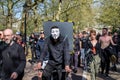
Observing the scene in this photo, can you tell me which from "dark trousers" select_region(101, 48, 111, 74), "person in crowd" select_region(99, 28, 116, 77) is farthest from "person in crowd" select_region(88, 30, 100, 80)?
"dark trousers" select_region(101, 48, 111, 74)

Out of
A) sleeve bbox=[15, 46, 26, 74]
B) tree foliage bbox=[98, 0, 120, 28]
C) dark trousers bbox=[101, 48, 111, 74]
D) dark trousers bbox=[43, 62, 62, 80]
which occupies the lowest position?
dark trousers bbox=[101, 48, 111, 74]

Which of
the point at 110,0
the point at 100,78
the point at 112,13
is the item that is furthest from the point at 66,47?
the point at 112,13

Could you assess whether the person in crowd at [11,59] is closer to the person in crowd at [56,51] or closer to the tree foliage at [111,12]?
the person in crowd at [56,51]

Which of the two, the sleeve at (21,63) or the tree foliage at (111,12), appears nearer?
the sleeve at (21,63)

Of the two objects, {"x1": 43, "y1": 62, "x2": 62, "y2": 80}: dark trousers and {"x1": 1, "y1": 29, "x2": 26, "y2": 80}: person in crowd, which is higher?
{"x1": 1, "y1": 29, "x2": 26, "y2": 80}: person in crowd

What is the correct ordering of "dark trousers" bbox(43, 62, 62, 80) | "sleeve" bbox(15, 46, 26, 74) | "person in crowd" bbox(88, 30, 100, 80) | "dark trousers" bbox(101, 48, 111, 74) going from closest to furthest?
"sleeve" bbox(15, 46, 26, 74) < "dark trousers" bbox(43, 62, 62, 80) < "person in crowd" bbox(88, 30, 100, 80) < "dark trousers" bbox(101, 48, 111, 74)

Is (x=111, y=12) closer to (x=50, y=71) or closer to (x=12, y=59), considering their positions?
(x=50, y=71)

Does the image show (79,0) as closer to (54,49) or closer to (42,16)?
(42,16)

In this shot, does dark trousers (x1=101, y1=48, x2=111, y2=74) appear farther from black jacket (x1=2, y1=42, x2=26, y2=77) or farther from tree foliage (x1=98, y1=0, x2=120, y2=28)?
tree foliage (x1=98, y1=0, x2=120, y2=28)

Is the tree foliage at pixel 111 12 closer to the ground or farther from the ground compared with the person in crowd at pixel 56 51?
farther from the ground

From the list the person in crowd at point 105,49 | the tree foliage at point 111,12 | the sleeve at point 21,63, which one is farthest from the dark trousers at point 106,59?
the tree foliage at point 111,12

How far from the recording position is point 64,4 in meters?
37.8

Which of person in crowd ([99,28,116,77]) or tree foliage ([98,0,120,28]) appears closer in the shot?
person in crowd ([99,28,116,77])

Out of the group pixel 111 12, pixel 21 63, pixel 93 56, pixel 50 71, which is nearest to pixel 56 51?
pixel 50 71
